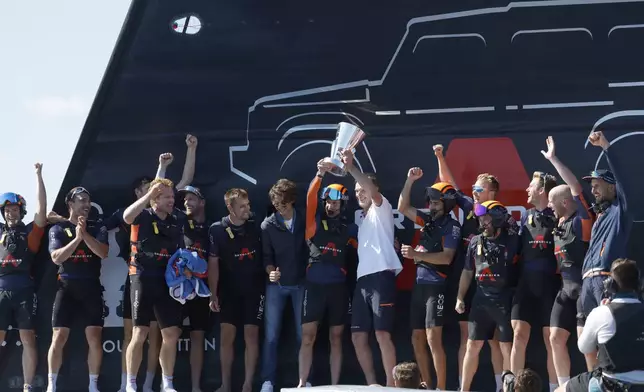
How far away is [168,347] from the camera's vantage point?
271 inches

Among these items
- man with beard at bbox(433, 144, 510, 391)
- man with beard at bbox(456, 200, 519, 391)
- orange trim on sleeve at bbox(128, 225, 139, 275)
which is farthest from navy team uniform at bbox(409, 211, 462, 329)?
orange trim on sleeve at bbox(128, 225, 139, 275)

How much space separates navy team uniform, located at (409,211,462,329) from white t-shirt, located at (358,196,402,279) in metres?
0.20

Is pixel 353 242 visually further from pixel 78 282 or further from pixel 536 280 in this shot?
pixel 78 282

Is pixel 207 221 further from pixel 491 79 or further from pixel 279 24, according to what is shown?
pixel 491 79

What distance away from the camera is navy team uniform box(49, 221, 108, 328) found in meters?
7.25

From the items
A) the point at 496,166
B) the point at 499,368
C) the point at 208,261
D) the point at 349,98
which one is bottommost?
the point at 499,368

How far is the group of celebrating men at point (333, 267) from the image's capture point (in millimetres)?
6625

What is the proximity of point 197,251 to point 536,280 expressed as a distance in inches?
95.5

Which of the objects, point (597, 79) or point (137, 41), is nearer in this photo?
point (597, 79)

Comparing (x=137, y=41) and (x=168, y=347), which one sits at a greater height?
(x=137, y=41)

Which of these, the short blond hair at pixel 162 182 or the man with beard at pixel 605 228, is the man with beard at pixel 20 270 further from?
the man with beard at pixel 605 228

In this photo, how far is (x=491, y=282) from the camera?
21.9ft

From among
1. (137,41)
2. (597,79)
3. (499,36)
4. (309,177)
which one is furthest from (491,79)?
(137,41)

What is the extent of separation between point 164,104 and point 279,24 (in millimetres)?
1079
